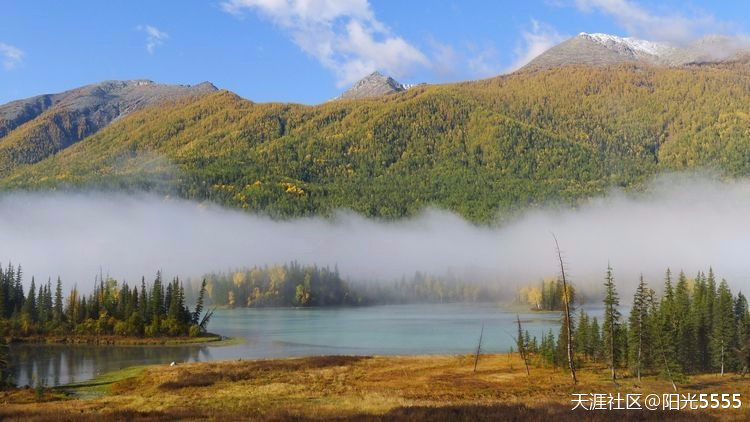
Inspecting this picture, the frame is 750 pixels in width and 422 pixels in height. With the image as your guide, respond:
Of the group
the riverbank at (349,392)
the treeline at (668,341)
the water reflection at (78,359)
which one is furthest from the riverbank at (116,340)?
the treeline at (668,341)

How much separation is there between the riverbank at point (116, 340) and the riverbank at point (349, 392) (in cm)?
4889

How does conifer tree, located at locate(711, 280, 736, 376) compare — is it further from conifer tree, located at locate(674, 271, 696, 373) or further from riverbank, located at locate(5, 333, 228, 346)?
riverbank, located at locate(5, 333, 228, 346)

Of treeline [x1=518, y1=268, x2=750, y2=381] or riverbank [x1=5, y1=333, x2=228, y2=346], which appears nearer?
treeline [x1=518, y1=268, x2=750, y2=381]

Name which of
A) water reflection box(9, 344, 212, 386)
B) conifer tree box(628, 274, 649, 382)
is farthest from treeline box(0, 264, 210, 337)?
conifer tree box(628, 274, 649, 382)

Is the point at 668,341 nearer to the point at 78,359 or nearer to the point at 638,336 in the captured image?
the point at 638,336

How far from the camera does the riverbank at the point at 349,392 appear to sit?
52.6 m

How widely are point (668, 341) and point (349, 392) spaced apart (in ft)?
136

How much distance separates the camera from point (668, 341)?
84750 millimetres

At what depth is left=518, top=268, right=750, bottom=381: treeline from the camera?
8338cm

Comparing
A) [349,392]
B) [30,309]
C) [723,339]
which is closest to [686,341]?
[723,339]

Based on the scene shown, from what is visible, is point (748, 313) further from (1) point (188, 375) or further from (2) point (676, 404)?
(1) point (188, 375)

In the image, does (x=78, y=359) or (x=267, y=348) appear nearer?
(x=78, y=359)

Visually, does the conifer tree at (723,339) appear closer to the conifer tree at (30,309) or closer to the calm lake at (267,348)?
the calm lake at (267,348)

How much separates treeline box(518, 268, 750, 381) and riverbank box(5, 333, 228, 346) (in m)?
78.6
